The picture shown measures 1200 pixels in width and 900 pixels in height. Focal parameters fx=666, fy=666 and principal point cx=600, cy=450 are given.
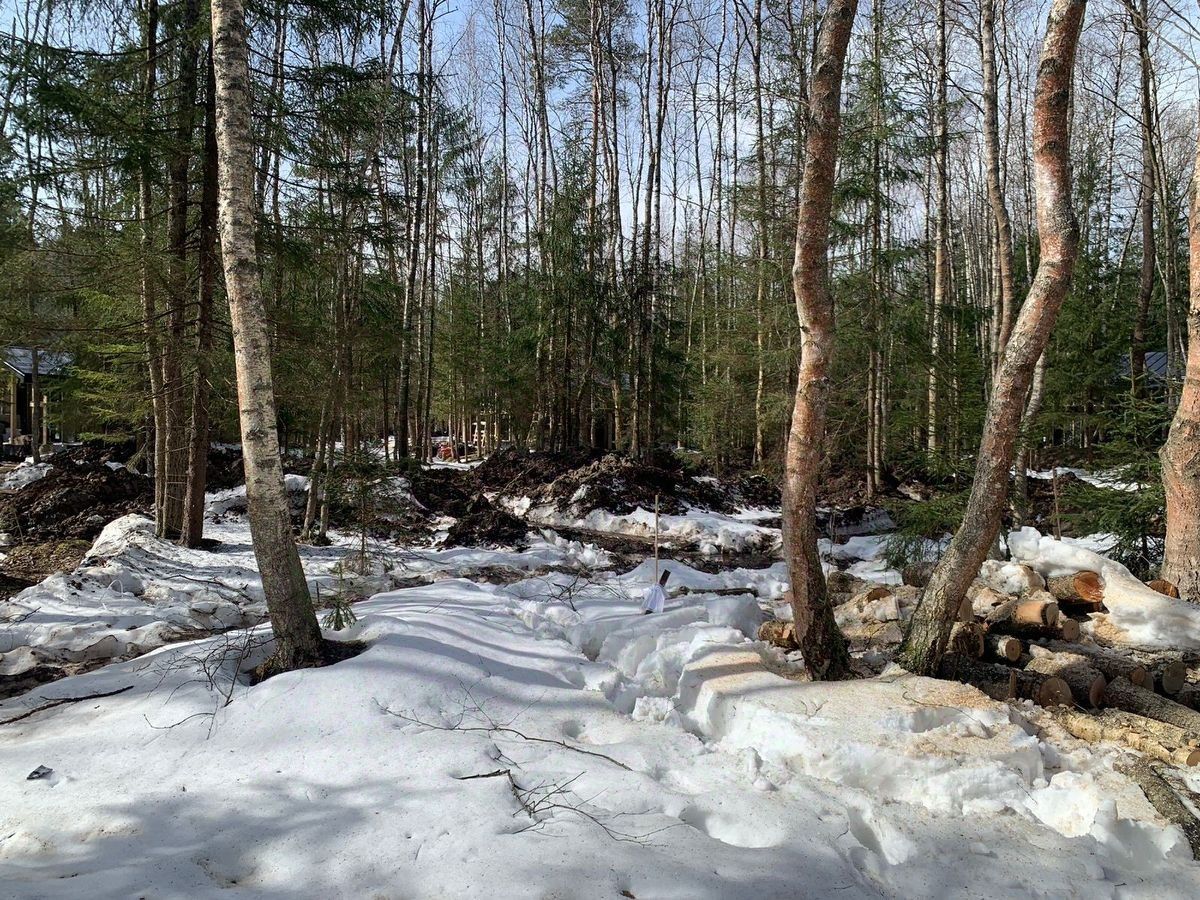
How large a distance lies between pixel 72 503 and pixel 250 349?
10755 millimetres

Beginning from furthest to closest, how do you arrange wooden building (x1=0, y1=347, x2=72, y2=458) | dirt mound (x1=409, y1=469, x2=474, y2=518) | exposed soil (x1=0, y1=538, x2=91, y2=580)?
wooden building (x1=0, y1=347, x2=72, y2=458) < dirt mound (x1=409, y1=469, x2=474, y2=518) < exposed soil (x1=0, y1=538, x2=91, y2=580)

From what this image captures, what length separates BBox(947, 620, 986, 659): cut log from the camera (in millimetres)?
4613

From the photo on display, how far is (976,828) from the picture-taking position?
2.83m

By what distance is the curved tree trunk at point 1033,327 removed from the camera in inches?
155

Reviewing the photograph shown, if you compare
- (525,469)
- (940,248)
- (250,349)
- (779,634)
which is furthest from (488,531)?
(940,248)

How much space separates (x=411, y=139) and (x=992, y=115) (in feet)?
48.3

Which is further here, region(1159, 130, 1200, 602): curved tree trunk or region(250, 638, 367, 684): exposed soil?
region(1159, 130, 1200, 602): curved tree trunk

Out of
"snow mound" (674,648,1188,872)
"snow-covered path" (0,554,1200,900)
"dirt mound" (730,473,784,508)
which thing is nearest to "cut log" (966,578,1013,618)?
"snow mound" (674,648,1188,872)

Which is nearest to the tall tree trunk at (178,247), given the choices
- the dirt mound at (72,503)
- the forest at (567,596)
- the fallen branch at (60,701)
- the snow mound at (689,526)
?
the forest at (567,596)

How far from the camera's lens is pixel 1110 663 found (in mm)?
4352

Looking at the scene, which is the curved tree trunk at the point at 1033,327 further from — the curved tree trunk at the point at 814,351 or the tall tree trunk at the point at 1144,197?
the tall tree trunk at the point at 1144,197

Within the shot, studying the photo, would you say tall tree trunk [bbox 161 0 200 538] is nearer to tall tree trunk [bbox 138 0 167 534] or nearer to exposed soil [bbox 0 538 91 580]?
tall tree trunk [bbox 138 0 167 534]

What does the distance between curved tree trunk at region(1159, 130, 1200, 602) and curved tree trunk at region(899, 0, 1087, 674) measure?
2277 millimetres

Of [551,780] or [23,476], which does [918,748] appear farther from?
[23,476]
